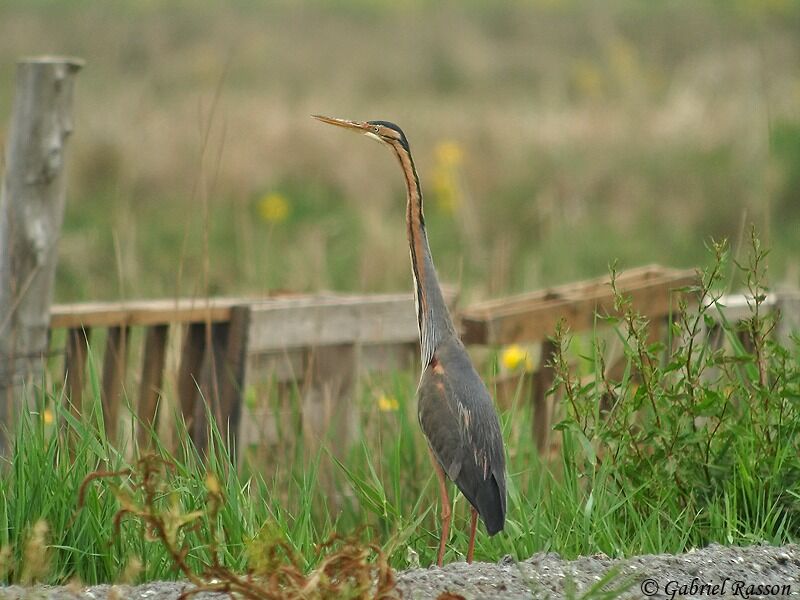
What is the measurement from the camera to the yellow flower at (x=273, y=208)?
12.4 metres

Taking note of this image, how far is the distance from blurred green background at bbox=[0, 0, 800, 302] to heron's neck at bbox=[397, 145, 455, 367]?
1.06 meters

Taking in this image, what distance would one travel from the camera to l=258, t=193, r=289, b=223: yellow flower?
12359 millimetres

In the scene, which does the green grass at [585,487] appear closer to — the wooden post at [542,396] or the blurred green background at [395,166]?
the wooden post at [542,396]

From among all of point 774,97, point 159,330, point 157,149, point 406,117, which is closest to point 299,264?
point 159,330

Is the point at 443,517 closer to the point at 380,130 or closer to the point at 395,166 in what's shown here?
the point at 380,130

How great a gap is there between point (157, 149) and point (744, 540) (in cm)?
1173

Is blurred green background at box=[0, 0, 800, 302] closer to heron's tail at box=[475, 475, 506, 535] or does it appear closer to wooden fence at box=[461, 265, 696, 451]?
wooden fence at box=[461, 265, 696, 451]

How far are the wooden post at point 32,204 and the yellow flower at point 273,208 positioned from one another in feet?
22.7

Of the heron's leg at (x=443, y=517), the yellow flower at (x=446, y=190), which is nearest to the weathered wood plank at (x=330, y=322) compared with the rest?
the heron's leg at (x=443, y=517)

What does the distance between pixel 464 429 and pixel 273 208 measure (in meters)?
9.06

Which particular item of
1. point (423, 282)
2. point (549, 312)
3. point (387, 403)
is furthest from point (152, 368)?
point (423, 282)

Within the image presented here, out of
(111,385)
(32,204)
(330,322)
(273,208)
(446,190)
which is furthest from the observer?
(446,190)

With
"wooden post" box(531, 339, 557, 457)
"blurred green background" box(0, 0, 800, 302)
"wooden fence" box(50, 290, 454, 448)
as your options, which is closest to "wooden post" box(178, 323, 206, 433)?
"wooden fence" box(50, 290, 454, 448)

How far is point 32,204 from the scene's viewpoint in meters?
4.86
